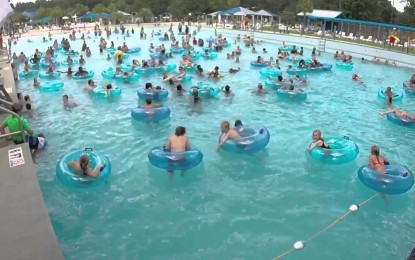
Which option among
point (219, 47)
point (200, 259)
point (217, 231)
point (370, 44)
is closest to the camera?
point (200, 259)

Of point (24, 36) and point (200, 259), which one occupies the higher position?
point (24, 36)

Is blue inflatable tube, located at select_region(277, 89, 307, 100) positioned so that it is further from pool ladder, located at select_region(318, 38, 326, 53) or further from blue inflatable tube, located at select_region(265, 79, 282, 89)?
pool ladder, located at select_region(318, 38, 326, 53)

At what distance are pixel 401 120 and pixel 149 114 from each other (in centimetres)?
716

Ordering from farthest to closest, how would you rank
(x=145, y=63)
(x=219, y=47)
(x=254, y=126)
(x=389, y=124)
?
(x=219, y=47) → (x=145, y=63) → (x=389, y=124) → (x=254, y=126)

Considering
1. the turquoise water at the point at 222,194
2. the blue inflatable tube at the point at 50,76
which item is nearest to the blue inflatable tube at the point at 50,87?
the turquoise water at the point at 222,194

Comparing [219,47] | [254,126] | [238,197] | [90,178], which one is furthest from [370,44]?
[90,178]

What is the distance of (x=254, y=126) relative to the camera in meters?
9.10

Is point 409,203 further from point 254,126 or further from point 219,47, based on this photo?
point 219,47

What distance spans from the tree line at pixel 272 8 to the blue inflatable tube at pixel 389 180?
2958cm

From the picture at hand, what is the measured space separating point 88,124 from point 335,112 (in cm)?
787

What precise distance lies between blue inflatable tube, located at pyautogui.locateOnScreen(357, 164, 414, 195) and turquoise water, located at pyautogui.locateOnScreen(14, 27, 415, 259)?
1.04ft

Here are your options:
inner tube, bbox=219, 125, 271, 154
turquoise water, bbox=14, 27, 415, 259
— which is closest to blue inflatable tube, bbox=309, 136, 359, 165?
turquoise water, bbox=14, 27, 415, 259

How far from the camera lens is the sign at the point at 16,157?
15.6 feet

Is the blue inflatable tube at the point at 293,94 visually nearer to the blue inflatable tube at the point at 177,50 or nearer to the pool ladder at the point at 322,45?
the blue inflatable tube at the point at 177,50
